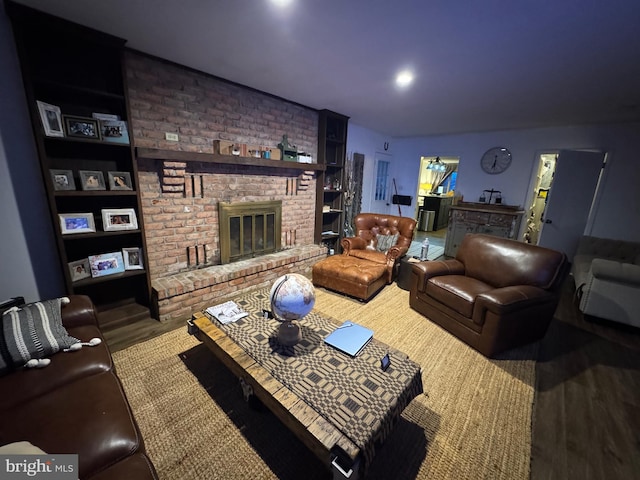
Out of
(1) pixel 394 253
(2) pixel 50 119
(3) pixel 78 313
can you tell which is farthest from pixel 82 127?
(1) pixel 394 253

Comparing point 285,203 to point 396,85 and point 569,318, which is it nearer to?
point 396,85

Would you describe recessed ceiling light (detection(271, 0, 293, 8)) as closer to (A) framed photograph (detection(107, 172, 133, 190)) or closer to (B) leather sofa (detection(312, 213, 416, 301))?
(A) framed photograph (detection(107, 172, 133, 190))

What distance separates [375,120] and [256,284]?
335cm

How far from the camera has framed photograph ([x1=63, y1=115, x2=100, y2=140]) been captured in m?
1.94

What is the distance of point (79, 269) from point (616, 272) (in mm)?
4897

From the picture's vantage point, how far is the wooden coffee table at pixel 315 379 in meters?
1.02

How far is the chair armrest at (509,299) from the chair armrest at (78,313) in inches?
113

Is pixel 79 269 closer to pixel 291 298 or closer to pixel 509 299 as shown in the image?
pixel 291 298

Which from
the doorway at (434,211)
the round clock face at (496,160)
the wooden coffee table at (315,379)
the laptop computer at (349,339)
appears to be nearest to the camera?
the wooden coffee table at (315,379)

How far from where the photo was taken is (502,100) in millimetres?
3021

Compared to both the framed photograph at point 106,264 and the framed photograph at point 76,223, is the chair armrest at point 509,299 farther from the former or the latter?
the framed photograph at point 76,223

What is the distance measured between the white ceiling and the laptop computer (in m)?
1.98

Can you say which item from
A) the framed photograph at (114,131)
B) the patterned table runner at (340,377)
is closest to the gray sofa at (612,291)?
the patterned table runner at (340,377)

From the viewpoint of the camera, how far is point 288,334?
1550 mm
